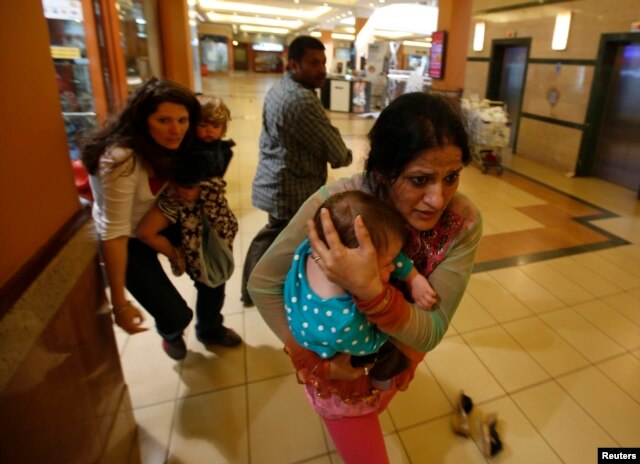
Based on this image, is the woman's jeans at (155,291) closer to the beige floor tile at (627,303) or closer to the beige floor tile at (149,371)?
the beige floor tile at (149,371)

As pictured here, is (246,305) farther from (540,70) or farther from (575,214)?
(540,70)

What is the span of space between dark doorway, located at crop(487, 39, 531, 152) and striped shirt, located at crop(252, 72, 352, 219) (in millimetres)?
6263

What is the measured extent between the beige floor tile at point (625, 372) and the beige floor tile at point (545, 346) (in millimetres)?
114

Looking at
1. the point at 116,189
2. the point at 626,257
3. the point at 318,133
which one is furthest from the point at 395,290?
the point at 626,257

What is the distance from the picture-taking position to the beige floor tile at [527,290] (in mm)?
2736

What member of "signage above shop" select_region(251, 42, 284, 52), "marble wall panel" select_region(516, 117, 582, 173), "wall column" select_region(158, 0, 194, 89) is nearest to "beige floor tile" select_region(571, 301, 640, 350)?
"marble wall panel" select_region(516, 117, 582, 173)

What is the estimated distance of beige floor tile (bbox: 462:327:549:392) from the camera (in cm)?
208

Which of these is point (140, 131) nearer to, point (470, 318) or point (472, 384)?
point (472, 384)

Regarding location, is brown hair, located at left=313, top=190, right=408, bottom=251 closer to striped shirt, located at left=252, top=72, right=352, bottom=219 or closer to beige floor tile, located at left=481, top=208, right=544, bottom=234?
striped shirt, located at left=252, top=72, right=352, bottom=219

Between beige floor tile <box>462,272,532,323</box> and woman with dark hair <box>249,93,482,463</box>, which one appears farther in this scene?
beige floor tile <box>462,272,532,323</box>

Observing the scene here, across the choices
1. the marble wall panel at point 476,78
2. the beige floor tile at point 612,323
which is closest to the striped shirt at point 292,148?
the beige floor tile at point 612,323

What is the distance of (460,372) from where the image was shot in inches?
83.5

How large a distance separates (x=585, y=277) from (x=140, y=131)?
3349mm

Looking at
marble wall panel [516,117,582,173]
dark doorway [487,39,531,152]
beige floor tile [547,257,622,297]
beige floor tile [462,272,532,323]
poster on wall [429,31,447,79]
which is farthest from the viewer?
poster on wall [429,31,447,79]
